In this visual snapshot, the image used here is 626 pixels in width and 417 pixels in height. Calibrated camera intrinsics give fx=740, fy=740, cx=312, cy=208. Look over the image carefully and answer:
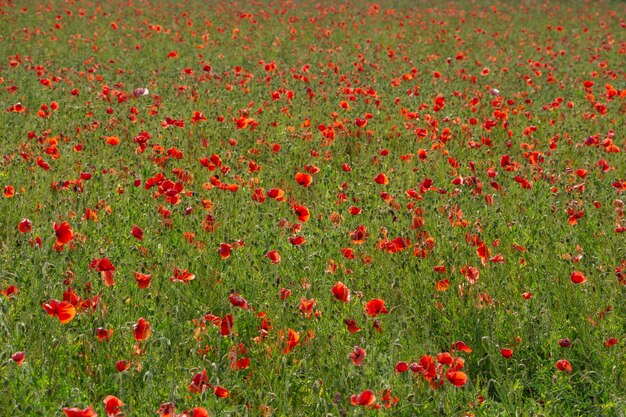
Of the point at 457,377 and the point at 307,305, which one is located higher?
the point at 457,377

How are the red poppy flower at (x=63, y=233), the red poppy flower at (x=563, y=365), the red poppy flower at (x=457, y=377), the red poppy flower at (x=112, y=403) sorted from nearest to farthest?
the red poppy flower at (x=112, y=403) < the red poppy flower at (x=457, y=377) < the red poppy flower at (x=563, y=365) < the red poppy flower at (x=63, y=233)

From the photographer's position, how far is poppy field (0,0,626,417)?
8.27ft

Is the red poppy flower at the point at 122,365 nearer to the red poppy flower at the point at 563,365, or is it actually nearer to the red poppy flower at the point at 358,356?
the red poppy flower at the point at 358,356

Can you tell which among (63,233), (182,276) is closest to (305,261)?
(182,276)

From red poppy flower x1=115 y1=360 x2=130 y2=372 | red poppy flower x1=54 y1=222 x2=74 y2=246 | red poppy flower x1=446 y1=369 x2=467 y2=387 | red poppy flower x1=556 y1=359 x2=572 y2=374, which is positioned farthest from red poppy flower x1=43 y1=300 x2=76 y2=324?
red poppy flower x1=556 y1=359 x2=572 y2=374

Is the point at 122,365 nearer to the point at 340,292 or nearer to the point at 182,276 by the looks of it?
the point at 182,276

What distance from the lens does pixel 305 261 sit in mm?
3502

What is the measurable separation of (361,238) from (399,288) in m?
0.30

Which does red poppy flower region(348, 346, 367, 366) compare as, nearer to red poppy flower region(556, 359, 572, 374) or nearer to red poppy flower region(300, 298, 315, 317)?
red poppy flower region(300, 298, 315, 317)

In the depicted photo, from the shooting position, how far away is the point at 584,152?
5617 mm

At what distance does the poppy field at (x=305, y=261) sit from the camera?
99.3 inches

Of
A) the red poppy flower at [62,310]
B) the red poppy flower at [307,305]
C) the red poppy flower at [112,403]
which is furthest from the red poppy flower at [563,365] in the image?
the red poppy flower at [62,310]

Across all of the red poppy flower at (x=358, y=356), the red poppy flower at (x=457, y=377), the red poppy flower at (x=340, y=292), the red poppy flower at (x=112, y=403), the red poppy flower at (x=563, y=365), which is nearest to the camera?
the red poppy flower at (x=112, y=403)

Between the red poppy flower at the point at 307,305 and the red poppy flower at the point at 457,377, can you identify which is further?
the red poppy flower at the point at 307,305
